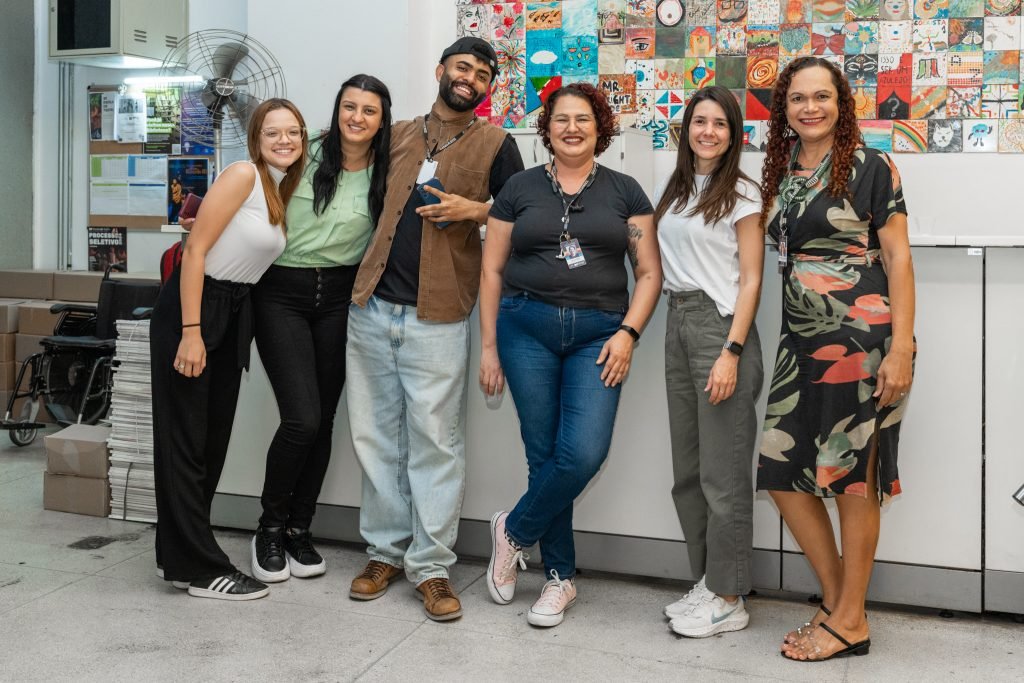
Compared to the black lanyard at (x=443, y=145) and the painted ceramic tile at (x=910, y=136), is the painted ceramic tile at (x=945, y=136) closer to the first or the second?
the painted ceramic tile at (x=910, y=136)

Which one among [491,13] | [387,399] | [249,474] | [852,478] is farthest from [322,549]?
[491,13]

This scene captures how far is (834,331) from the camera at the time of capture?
8.00 ft

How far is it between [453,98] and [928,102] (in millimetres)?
2239

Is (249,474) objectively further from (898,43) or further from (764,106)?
(898,43)

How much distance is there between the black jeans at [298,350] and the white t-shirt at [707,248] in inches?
36.5

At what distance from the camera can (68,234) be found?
6043 millimetres

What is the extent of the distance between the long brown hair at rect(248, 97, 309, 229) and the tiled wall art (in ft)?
6.04

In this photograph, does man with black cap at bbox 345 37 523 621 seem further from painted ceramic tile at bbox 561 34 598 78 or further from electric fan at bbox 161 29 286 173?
painted ceramic tile at bbox 561 34 598 78

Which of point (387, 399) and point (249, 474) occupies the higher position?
point (387, 399)

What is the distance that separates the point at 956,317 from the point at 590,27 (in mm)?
2277

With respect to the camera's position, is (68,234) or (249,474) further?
(68,234)

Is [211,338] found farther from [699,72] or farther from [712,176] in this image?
[699,72]

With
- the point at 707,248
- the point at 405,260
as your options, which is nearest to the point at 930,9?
the point at 707,248

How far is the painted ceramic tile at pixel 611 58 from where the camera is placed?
4.42 m
